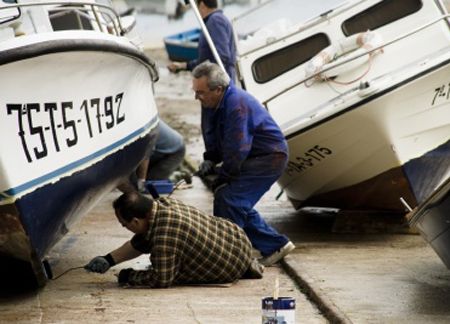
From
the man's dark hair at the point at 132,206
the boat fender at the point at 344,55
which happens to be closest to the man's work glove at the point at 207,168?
the man's dark hair at the point at 132,206

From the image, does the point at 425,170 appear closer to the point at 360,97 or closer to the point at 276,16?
the point at 360,97

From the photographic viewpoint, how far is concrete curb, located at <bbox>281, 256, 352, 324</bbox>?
24.2 feet

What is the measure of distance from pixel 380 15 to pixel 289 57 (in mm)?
979

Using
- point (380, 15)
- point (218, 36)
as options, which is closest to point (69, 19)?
point (218, 36)

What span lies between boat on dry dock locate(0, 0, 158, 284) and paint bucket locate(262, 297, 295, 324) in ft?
6.65

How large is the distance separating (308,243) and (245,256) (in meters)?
1.88

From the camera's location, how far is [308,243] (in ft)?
33.8

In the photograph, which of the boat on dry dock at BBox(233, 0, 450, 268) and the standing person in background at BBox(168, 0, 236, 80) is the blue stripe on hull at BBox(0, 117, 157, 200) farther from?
the standing person in background at BBox(168, 0, 236, 80)

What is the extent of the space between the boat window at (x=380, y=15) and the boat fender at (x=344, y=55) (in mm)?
567

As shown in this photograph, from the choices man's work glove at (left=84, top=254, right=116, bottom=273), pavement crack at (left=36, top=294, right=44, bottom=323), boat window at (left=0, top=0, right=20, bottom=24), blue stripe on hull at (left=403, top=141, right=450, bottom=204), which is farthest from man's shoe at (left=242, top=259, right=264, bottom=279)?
boat window at (left=0, top=0, right=20, bottom=24)

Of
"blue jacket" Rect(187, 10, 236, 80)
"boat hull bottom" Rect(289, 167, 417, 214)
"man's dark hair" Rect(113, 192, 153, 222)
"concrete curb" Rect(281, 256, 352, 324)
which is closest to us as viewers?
"concrete curb" Rect(281, 256, 352, 324)

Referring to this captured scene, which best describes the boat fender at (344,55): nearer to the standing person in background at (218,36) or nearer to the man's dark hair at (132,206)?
the standing person in background at (218,36)

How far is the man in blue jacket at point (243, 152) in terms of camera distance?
8.98 m

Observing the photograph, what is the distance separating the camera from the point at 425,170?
34.1 feet
